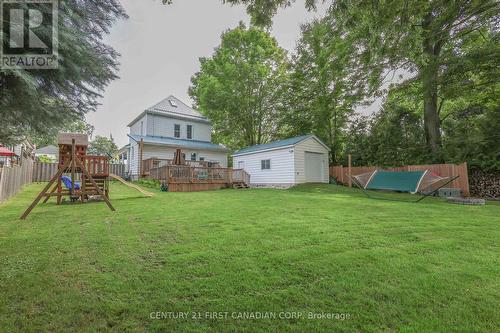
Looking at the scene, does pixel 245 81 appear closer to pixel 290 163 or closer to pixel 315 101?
pixel 315 101

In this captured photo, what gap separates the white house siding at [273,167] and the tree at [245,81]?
614cm

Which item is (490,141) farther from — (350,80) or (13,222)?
(13,222)

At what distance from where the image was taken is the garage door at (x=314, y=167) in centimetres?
1493

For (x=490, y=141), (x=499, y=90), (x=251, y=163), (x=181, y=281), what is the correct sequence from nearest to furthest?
(x=181, y=281), (x=490, y=141), (x=499, y=90), (x=251, y=163)

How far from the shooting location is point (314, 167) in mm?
15352

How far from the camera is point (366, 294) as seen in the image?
2064 millimetres

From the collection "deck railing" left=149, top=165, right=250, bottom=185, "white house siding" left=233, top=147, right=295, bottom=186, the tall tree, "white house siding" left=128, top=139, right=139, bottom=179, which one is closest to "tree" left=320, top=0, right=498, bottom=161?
the tall tree

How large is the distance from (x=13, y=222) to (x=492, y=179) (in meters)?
16.5

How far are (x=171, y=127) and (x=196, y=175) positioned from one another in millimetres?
8241

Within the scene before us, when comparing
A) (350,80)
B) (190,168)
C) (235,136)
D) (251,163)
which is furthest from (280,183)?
(235,136)

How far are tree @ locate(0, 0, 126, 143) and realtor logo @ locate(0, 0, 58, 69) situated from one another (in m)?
0.06

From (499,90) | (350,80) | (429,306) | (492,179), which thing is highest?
(350,80)

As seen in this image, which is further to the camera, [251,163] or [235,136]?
[235,136]

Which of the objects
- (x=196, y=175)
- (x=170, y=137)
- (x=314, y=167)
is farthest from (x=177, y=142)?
(x=314, y=167)
